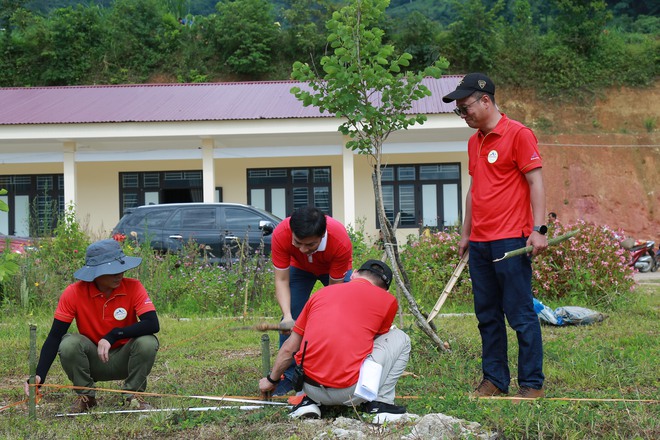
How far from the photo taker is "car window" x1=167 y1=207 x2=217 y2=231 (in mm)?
13789

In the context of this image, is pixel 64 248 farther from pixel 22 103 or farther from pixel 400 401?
pixel 22 103

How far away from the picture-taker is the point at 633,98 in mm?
29828

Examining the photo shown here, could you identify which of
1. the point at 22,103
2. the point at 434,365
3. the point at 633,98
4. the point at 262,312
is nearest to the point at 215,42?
the point at 22,103

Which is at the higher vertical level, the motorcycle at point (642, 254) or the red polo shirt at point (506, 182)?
the red polo shirt at point (506, 182)

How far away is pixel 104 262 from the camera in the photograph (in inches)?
179

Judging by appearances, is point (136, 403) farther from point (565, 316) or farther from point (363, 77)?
point (565, 316)

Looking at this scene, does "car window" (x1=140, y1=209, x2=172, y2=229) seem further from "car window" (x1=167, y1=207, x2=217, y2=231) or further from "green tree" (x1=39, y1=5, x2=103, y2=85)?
"green tree" (x1=39, y1=5, x2=103, y2=85)

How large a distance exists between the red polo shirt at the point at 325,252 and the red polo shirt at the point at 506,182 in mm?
860

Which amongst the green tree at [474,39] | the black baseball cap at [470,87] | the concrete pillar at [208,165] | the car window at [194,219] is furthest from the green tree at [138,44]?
the black baseball cap at [470,87]

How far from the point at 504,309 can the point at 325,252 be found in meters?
1.18

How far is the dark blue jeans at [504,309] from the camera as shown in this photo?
171 inches

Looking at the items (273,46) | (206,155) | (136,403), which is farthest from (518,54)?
(136,403)

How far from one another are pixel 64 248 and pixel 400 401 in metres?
Answer: 7.45

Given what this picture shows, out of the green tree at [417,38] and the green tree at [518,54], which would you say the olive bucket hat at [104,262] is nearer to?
the green tree at [518,54]
